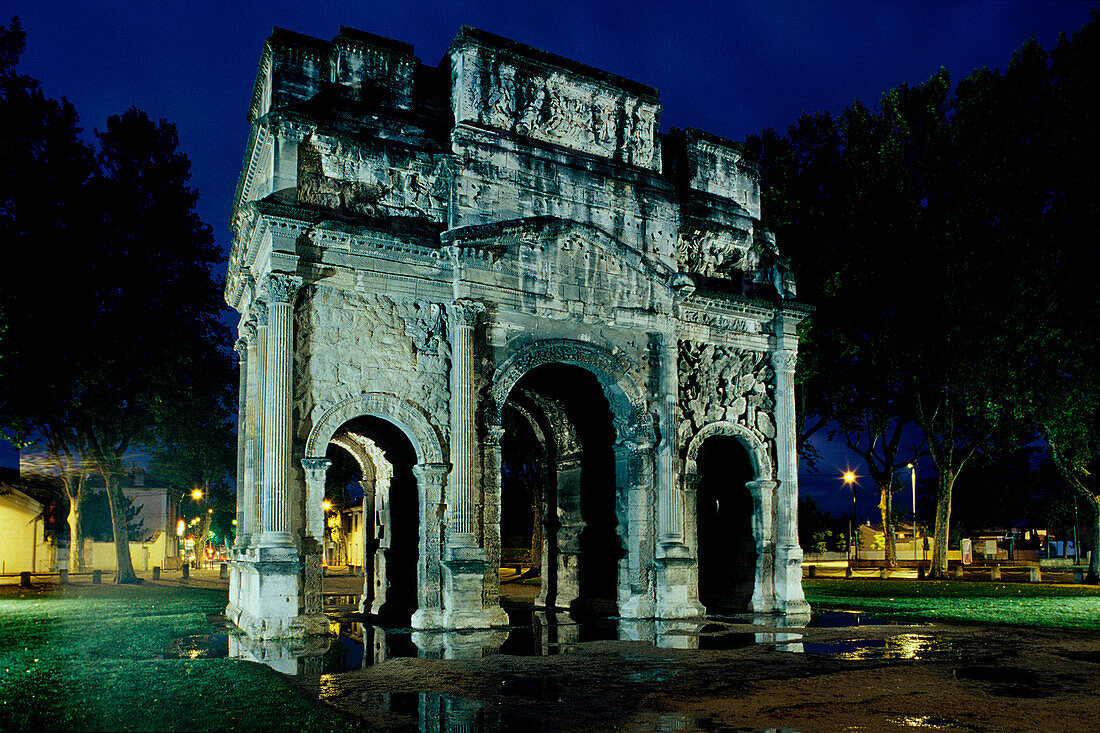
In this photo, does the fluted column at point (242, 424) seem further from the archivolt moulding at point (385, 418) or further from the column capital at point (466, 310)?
the column capital at point (466, 310)

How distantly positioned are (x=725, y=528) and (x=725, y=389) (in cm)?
367

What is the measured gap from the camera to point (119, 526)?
31188 millimetres

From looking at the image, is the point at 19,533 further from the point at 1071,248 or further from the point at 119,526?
the point at 1071,248

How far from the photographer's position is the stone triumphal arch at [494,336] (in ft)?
51.6

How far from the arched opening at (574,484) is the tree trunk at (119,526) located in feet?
54.0

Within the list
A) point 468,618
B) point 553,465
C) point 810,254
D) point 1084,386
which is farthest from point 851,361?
point 468,618

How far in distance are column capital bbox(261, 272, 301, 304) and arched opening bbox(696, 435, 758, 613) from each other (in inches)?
412

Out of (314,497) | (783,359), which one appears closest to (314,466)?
(314,497)

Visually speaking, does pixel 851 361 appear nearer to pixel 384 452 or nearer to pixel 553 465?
pixel 553 465

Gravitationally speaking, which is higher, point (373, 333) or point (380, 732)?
point (373, 333)

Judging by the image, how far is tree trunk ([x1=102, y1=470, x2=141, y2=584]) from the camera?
30.5 meters

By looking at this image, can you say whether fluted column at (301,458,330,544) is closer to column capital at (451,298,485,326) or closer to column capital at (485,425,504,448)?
column capital at (485,425,504,448)

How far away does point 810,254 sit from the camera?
96.7ft

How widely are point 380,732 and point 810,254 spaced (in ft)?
81.2
